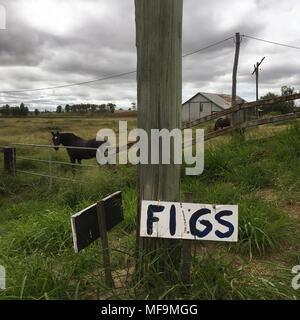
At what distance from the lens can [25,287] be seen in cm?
185

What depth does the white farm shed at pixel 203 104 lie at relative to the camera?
43.0 metres

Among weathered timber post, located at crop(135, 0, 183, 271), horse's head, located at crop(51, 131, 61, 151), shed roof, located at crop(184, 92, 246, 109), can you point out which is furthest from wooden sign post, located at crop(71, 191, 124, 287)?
shed roof, located at crop(184, 92, 246, 109)

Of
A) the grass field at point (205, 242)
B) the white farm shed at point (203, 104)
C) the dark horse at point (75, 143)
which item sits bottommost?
the grass field at point (205, 242)

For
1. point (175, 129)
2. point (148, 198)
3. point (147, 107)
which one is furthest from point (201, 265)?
point (147, 107)

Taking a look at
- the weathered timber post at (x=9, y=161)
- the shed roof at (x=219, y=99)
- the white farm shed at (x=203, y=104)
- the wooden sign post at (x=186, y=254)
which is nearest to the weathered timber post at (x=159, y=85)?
the wooden sign post at (x=186, y=254)

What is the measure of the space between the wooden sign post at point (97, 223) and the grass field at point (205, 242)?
4.8 inches

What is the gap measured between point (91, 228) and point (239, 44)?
42.9 feet

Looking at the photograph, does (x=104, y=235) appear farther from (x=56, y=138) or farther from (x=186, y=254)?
(x=56, y=138)

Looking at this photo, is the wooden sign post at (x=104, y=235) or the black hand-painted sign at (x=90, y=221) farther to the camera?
the wooden sign post at (x=104, y=235)

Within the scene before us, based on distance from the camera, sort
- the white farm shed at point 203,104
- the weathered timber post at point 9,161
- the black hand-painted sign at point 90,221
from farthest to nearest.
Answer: the white farm shed at point 203,104 → the weathered timber post at point 9,161 → the black hand-painted sign at point 90,221

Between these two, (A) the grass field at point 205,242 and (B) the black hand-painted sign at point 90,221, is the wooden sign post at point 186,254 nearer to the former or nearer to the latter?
(A) the grass field at point 205,242

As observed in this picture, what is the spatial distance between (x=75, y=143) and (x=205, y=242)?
6.70 metres

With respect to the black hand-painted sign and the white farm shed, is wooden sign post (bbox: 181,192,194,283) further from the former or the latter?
the white farm shed
